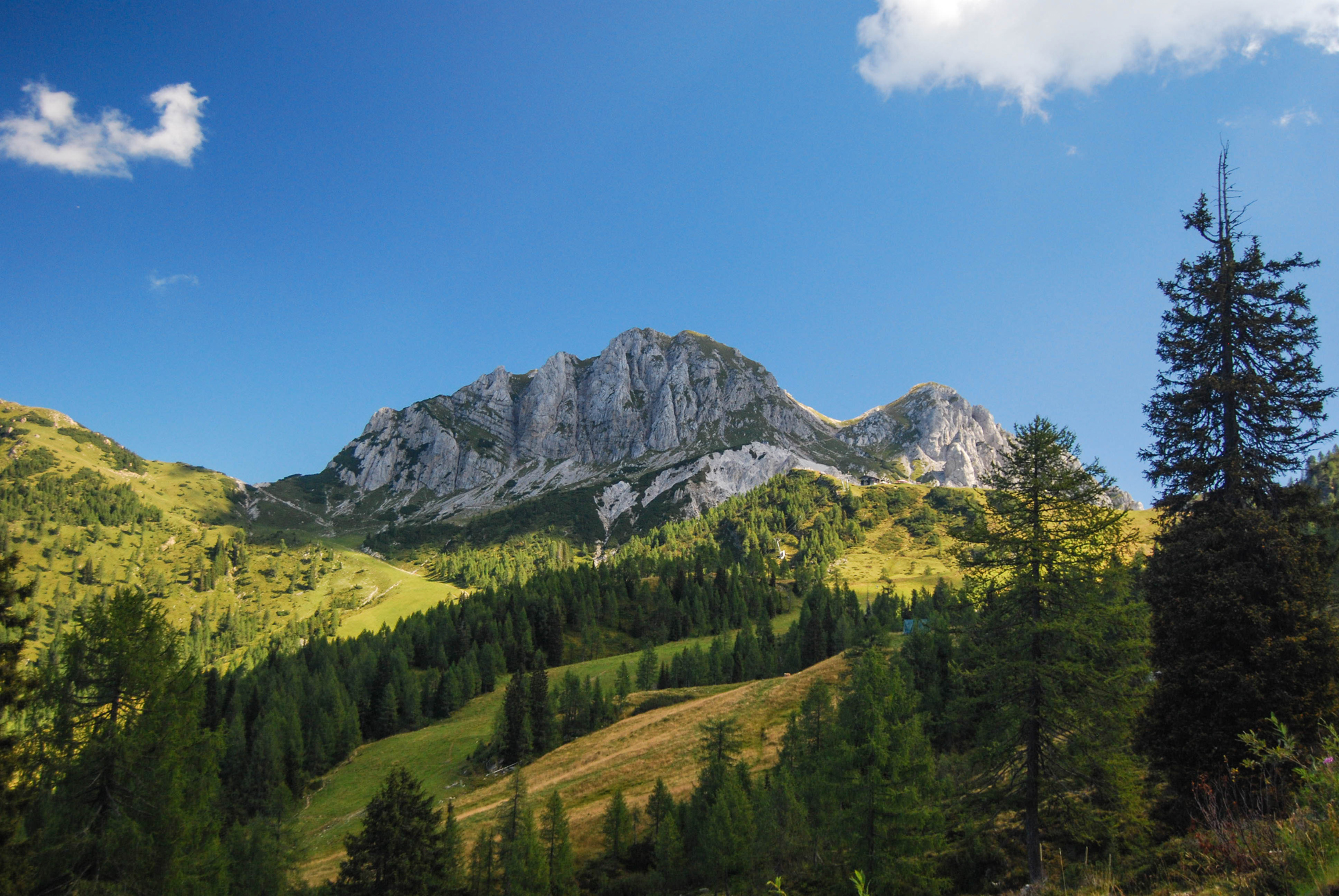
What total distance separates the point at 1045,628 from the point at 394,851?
1348 inches

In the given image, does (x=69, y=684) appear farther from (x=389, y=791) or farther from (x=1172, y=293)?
(x=1172, y=293)

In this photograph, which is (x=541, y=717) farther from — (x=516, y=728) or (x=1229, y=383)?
(x=1229, y=383)

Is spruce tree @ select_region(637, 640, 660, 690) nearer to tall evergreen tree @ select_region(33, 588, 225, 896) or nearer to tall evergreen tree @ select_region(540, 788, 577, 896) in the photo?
tall evergreen tree @ select_region(540, 788, 577, 896)

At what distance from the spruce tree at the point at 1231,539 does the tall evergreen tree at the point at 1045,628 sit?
1.47 meters

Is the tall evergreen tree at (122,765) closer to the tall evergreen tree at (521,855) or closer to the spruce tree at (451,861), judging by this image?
the spruce tree at (451,861)

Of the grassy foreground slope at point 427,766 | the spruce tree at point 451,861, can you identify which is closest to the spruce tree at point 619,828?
the grassy foreground slope at point 427,766

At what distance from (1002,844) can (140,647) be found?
117 feet

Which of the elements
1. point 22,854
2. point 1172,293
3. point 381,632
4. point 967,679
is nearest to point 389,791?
point 22,854

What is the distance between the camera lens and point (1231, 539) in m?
20.4

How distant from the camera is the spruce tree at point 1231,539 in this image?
719 inches

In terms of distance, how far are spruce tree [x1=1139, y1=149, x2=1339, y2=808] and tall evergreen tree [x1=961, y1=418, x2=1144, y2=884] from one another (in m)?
1.47

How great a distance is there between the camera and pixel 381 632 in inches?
5792

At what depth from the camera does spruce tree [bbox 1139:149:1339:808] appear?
18250mm

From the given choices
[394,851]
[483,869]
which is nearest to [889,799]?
[394,851]
